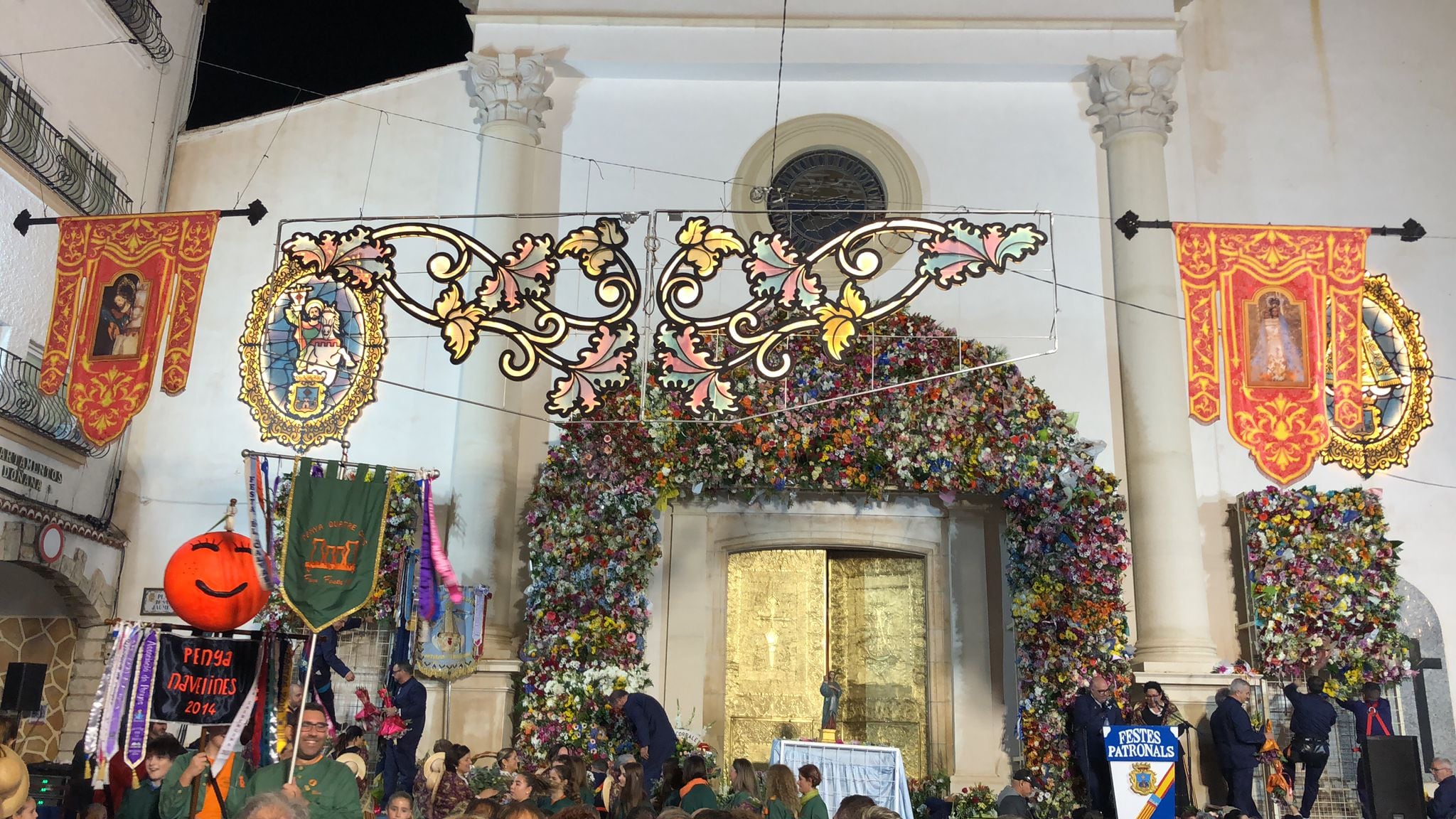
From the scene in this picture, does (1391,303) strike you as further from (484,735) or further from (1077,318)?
(484,735)

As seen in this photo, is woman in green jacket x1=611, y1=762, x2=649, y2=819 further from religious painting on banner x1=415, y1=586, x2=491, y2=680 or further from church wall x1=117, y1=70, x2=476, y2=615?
church wall x1=117, y1=70, x2=476, y2=615

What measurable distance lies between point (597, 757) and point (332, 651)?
243cm

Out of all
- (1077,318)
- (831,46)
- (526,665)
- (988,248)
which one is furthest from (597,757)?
(831,46)

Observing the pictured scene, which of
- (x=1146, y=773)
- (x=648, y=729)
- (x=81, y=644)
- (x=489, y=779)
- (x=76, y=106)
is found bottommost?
(x=489, y=779)

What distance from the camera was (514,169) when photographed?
42.0 ft

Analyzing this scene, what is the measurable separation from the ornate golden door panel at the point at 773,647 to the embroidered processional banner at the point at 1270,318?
5.01 metres

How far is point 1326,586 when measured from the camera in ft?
36.7

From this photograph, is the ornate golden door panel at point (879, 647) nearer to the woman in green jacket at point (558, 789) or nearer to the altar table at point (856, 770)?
the altar table at point (856, 770)

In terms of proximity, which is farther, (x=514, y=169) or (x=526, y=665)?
(x=514, y=169)

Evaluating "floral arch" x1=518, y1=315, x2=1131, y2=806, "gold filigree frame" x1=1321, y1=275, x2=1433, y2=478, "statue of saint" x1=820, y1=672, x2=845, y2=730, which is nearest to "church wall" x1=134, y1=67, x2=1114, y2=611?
"floral arch" x1=518, y1=315, x2=1131, y2=806

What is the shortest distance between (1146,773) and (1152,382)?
14.3 feet

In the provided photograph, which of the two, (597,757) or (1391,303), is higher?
(1391,303)

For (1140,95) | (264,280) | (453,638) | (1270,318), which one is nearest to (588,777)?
(453,638)

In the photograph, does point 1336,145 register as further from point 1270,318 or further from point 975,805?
point 975,805
